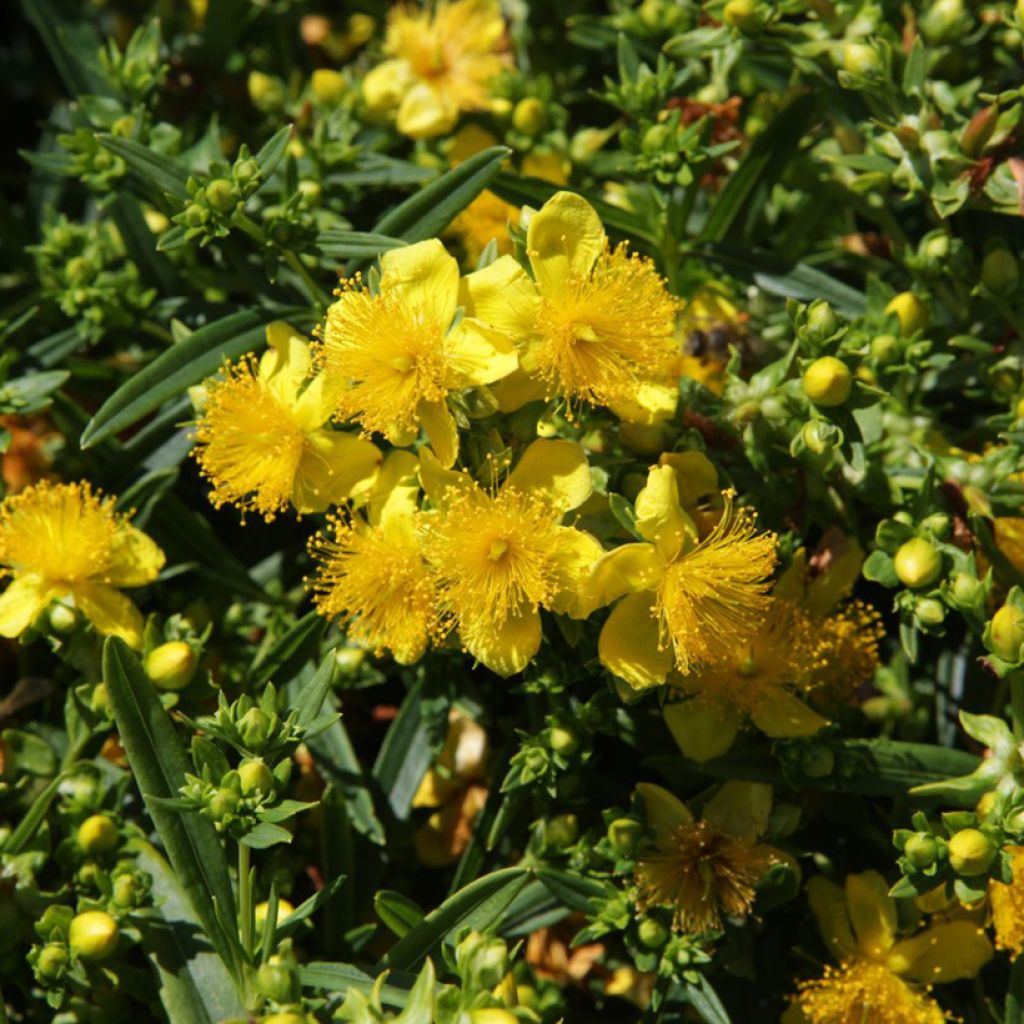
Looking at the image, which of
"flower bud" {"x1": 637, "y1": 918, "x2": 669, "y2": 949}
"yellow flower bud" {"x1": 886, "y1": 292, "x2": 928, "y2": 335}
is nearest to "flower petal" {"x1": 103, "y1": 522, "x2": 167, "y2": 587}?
"flower bud" {"x1": 637, "y1": 918, "x2": 669, "y2": 949}

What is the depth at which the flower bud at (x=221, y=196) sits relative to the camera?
6.68 ft

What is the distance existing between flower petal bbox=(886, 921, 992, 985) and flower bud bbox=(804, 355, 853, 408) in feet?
3.08

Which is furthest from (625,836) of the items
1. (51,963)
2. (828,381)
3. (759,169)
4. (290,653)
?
(759,169)

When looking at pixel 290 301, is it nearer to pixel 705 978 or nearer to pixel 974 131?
pixel 974 131

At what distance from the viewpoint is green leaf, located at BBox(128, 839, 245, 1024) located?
2000 millimetres

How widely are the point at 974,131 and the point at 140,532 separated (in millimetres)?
1637

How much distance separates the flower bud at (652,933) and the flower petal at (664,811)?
13 centimetres

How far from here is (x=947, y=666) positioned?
2367mm

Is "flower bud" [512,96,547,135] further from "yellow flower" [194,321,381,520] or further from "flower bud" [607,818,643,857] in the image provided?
"flower bud" [607,818,643,857]

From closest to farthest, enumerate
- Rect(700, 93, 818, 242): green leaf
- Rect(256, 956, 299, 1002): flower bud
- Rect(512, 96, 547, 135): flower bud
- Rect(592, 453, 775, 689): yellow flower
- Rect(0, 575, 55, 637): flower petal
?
1. Rect(256, 956, 299, 1002): flower bud
2. Rect(592, 453, 775, 689): yellow flower
3. Rect(0, 575, 55, 637): flower petal
4. Rect(700, 93, 818, 242): green leaf
5. Rect(512, 96, 547, 135): flower bud

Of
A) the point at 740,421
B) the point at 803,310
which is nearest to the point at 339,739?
the point at 740,421

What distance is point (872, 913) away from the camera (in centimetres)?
213

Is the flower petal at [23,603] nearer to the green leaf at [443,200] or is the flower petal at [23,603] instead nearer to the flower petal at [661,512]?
the green leaf at [443,200]

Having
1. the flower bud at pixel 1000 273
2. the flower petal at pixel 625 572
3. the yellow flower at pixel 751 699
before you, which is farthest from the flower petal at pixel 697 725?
the flower bud at pixel 1000 273
